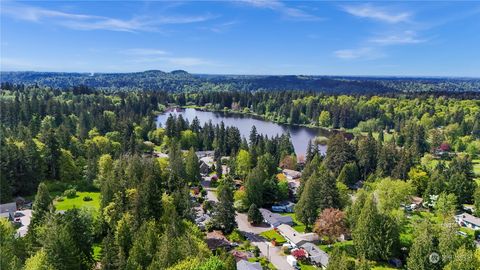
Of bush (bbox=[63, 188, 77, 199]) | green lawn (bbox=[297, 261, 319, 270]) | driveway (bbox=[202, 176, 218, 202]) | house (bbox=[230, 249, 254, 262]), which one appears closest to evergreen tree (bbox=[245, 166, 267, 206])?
driveway (bbox=[202, 176, 218, 202])

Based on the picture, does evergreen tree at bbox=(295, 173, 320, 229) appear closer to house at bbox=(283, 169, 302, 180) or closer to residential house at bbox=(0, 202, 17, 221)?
house at bbox=(283, 169, 302, 180)

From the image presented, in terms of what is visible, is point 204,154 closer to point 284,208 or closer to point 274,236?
point 284,208

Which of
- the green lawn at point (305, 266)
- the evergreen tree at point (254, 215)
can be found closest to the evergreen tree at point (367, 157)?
the evergreen tree at point (254, 215)

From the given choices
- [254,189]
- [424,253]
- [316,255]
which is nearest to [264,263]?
[316,255]

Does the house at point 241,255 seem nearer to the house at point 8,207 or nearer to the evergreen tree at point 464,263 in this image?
the evergreen tree at point 464,263

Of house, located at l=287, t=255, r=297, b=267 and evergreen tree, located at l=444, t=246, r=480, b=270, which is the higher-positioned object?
evergreen tree, located at l=444, t=246, r=480, b=270

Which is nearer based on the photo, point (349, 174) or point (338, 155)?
point (349, 174)
